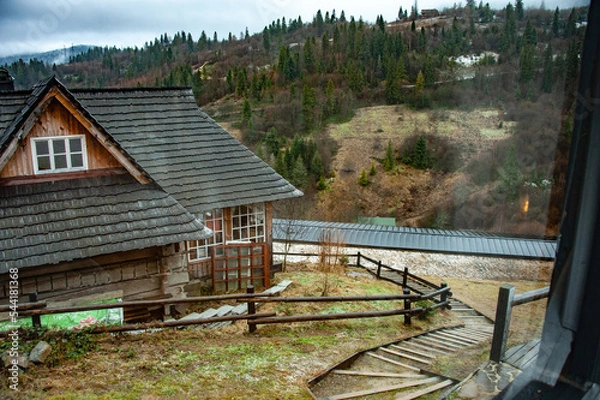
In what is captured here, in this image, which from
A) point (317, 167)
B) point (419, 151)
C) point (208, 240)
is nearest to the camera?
point (208, 240)

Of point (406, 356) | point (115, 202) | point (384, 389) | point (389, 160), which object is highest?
point (115, 202)

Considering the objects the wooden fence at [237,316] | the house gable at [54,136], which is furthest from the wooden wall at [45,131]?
the wooden fence at [237,316]

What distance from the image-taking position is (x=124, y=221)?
595cm

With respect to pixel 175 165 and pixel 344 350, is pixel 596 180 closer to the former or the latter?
pixel 344 350

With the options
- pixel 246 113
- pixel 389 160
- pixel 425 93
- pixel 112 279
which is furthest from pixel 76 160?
pixel 389 160

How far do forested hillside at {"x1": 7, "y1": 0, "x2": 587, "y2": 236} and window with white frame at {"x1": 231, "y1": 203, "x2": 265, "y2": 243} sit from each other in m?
2.94

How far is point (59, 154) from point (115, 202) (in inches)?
38.2

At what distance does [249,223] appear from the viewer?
27.5 feet

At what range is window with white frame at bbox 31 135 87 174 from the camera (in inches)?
225

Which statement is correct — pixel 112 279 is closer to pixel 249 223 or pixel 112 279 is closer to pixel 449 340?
pixel 249 223

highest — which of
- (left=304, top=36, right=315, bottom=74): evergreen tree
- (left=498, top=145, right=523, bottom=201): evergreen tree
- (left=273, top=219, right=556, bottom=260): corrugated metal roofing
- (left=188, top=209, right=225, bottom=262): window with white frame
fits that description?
(left=304, top=36, right=315, bottom=74): evergreen tree

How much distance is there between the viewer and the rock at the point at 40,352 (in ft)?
11.3

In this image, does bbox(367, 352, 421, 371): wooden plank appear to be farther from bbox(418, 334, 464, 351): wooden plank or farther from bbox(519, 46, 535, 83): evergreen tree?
bbox(519, 46, 535, 83): evergreen tree

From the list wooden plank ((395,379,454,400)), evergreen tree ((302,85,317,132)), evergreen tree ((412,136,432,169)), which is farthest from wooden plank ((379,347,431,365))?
evergreen tree ((302,85,317,132))
